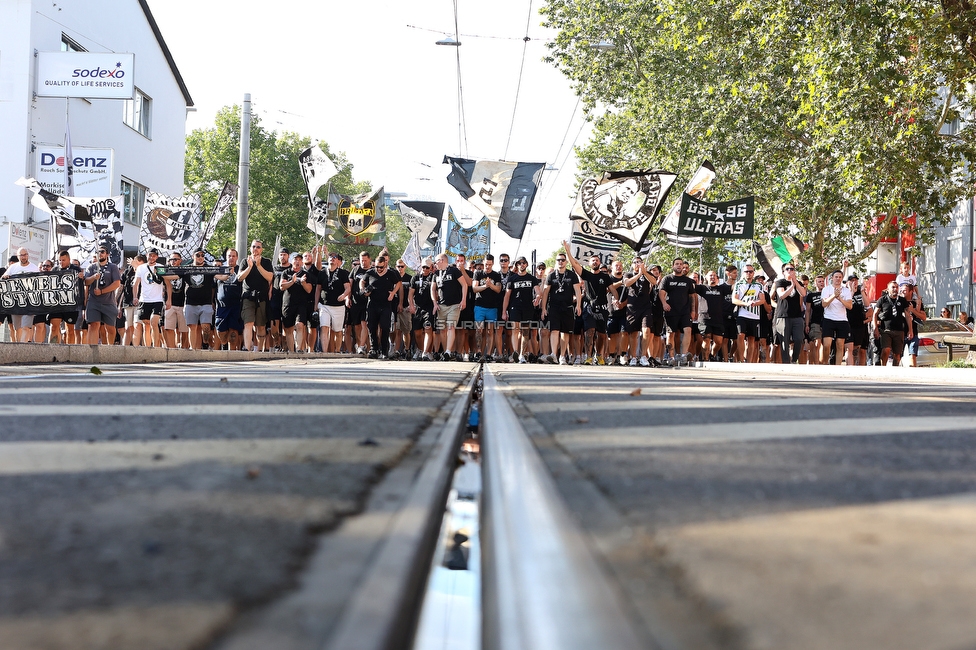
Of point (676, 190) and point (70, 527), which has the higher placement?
point (676, 190)

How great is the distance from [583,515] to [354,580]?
2.40 feet

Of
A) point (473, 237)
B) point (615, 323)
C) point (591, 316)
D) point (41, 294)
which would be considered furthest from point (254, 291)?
point (473, 237)

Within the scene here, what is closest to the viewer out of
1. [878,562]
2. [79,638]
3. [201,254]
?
[79,638]

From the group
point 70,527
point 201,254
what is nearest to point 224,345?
point 201,254

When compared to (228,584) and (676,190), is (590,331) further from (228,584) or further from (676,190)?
(228,584)

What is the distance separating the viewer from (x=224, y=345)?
63.2 ft

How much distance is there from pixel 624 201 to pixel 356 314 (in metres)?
6.48

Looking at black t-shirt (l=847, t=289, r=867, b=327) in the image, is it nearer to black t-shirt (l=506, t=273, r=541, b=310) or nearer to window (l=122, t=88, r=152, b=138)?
black t-shirt (l=506, t=273, r=541, b=310)

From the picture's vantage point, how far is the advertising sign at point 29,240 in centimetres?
2730

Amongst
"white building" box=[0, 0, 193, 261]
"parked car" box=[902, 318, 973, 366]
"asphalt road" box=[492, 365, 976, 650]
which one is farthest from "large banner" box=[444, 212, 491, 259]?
"asphalt road" box=[492, 365, 976, 650]

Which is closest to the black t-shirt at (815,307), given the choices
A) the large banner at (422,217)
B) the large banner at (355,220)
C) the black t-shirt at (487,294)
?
the black t-shirt at (487,294)

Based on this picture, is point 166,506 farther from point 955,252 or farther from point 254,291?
point 955,252

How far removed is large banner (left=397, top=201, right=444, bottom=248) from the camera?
3084 centimetres

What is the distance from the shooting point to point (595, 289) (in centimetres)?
1895
